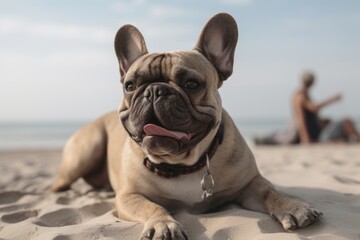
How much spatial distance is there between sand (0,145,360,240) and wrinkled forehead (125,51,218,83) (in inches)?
29.2

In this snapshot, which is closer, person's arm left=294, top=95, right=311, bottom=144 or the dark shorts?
person's arm left=294, top=95, right=311, bottom=144

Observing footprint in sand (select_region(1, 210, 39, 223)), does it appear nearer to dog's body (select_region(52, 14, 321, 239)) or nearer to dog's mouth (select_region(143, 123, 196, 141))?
dog's body (select_region(52, 14, 321, 239))

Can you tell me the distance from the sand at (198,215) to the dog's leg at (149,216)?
7 cm

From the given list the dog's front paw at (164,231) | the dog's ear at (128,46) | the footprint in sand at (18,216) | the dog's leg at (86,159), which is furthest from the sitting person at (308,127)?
the dog's front paw at (164,231)

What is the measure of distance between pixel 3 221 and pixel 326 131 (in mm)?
7612

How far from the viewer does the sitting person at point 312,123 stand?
8430 mm

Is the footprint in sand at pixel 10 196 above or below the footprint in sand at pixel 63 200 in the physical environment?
above

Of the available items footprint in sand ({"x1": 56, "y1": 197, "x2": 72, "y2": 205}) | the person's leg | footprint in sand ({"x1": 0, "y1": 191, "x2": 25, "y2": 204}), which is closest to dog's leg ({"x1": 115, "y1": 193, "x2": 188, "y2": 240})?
footprint in sand ({"x1": 56, "y1": 197, "x2": 72, "y2": 205})

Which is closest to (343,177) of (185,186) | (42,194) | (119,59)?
(185,186)

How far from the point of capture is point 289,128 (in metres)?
9.28

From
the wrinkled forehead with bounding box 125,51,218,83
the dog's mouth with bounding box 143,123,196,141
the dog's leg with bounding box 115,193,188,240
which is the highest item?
the wrinkled forehead with bounding box 125,51,218,83

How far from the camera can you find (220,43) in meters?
2.78

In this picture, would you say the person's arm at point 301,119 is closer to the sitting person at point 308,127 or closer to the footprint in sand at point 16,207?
the sitting person at point 308,127

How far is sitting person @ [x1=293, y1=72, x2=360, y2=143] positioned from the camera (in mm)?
8430
